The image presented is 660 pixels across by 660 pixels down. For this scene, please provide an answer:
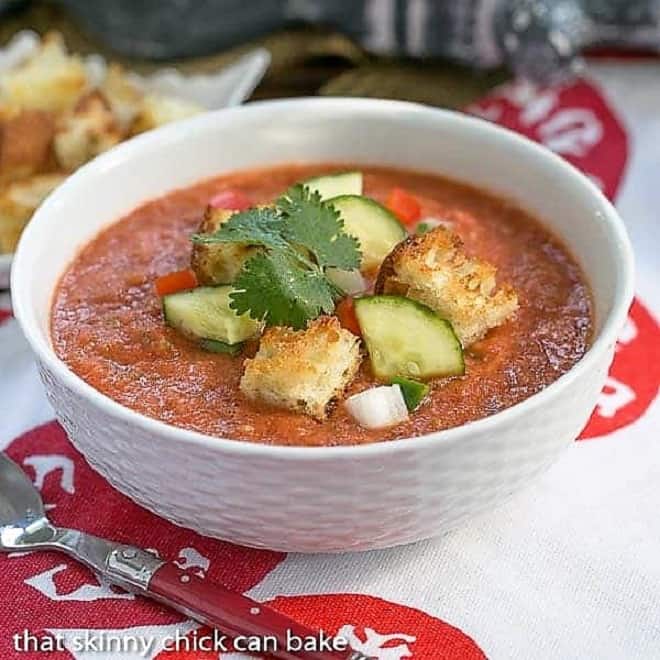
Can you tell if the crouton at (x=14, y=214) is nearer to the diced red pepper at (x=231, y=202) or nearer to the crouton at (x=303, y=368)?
the diced red pepper at (x=231, y=202)

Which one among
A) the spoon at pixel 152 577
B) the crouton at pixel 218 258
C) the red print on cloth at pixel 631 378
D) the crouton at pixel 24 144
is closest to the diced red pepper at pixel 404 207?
the crouton at pixel 218 258

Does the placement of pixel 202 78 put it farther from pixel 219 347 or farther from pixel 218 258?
pixel 219 347

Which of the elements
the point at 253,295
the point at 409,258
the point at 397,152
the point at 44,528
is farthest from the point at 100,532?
the point at 397,152

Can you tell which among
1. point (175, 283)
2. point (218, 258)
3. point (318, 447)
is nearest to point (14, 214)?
point (175, 283)

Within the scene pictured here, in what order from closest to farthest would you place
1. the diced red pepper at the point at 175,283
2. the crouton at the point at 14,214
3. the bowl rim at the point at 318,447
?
Answer: the bowl rim at the point at 318,447 < the diced red pepper at the point at 175,283 < the crouton at the point at 14,214

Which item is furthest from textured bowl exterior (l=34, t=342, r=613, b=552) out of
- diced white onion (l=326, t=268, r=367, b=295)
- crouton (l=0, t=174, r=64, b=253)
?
crouton (l=0, t=174, r=64, b=253)

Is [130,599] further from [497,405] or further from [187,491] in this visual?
[497,405]
